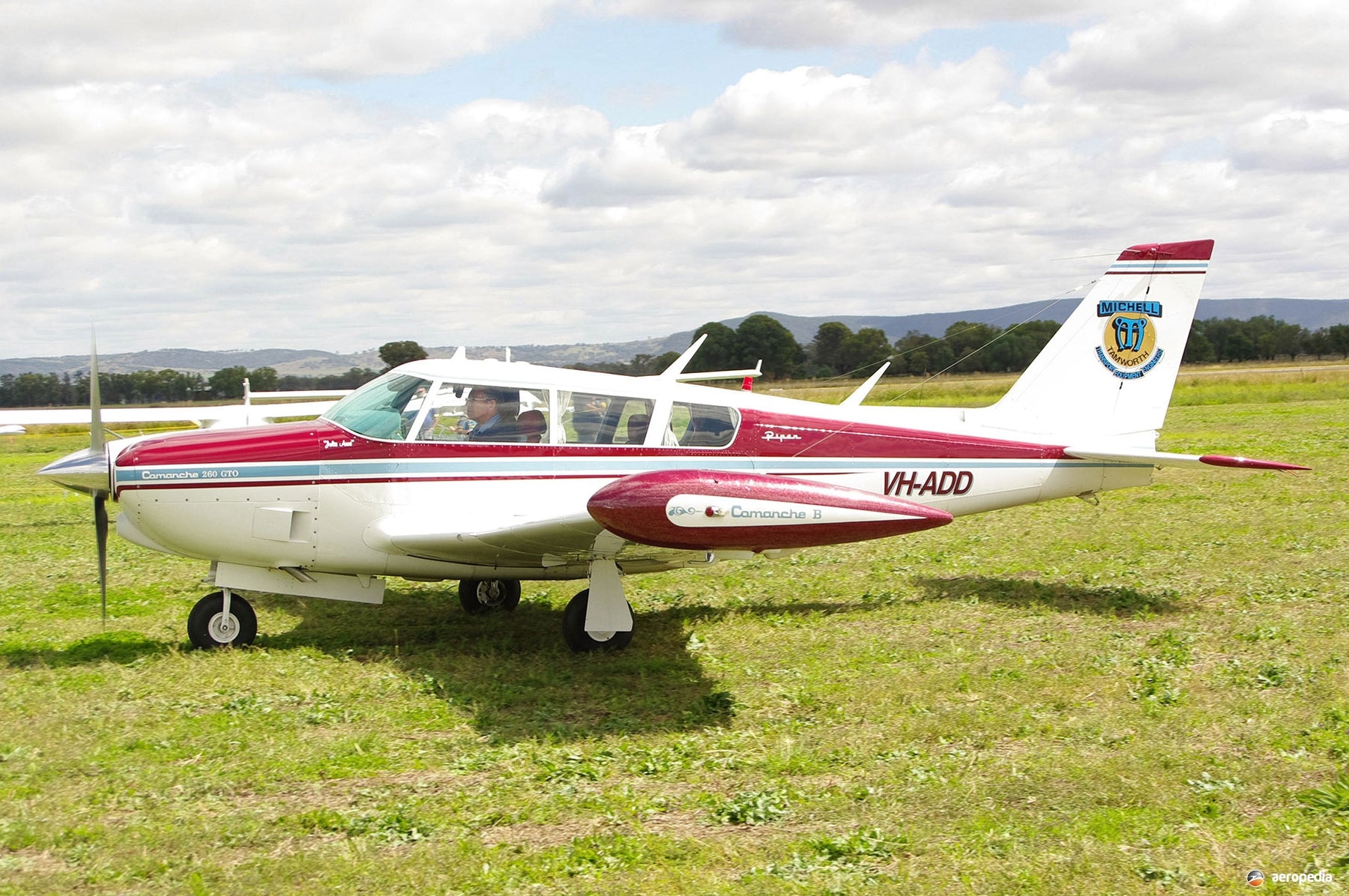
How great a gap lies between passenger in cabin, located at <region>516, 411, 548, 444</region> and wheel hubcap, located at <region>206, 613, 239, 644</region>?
249cm

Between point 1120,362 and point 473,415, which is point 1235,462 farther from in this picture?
point 473,415

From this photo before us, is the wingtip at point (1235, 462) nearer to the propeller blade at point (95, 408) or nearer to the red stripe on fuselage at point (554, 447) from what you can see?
the red stripe on fuselage at point (554, 447)

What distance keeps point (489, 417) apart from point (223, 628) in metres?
2.46

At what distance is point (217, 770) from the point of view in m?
5.40

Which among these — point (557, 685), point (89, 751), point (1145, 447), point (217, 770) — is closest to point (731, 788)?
point (557, 685)

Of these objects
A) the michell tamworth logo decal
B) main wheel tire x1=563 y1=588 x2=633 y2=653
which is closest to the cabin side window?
main wheel tire x1=563 y1=588 x2=633 y2=653

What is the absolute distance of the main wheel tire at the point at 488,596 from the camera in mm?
9328

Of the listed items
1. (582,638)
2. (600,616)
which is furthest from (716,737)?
(582,638)

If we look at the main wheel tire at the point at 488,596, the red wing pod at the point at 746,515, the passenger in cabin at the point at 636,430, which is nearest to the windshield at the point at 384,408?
the passenger in cabin at the point at 636,430

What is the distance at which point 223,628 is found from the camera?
7793 mm

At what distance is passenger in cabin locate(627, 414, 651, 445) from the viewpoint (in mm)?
8055

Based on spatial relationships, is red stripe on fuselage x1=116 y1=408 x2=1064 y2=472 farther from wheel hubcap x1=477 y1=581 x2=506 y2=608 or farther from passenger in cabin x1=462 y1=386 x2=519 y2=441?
wheel hubcap x1=477 y1=581 x2=506 y2=608

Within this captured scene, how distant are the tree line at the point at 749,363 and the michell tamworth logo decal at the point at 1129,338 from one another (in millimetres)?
1406

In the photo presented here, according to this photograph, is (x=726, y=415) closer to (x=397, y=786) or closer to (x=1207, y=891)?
(x=397, y=786)
